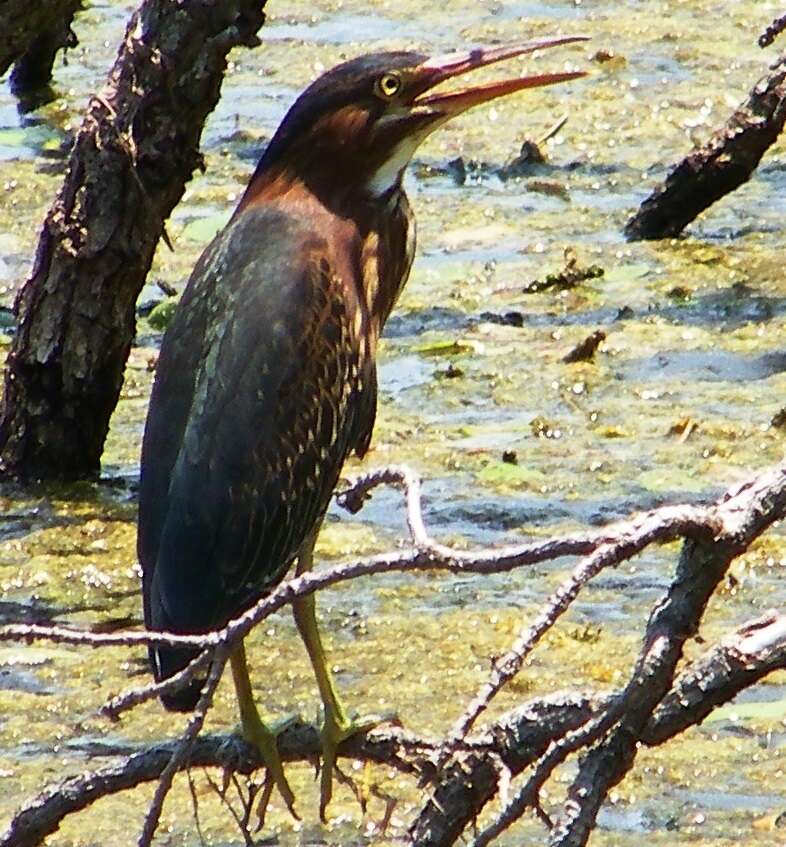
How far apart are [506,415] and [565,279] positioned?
2.87 ft

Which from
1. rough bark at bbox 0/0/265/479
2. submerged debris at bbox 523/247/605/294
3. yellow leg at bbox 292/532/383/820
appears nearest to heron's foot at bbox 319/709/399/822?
yellow leg at bbox 292/532/383/820

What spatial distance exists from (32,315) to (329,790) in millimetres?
1720

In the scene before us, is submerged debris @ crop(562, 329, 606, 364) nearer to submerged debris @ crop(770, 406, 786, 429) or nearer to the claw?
submerged debris @ crop(770, 406, 786, 429)

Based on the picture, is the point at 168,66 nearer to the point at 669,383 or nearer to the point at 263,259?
the point at 263,259

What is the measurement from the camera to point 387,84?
401cm

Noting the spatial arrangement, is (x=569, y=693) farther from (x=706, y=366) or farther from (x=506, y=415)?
(x=706, y=366)

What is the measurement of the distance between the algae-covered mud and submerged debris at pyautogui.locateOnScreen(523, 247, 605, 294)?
23mm

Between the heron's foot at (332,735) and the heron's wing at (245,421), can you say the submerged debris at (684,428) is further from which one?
the heron's foot at (332,735)

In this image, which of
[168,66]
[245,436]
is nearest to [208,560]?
[245,436]

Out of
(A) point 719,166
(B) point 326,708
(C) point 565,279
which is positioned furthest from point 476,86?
(C) point 565,279

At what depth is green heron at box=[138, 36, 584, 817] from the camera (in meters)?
3.56

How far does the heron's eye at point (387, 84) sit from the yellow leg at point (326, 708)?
2.73ft

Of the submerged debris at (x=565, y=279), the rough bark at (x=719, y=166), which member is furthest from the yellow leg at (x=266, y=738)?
the submerged debris at (x=565, y=279)

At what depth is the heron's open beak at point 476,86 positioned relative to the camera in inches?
152
